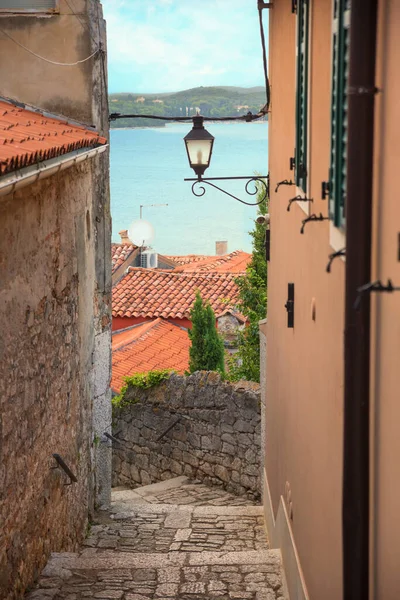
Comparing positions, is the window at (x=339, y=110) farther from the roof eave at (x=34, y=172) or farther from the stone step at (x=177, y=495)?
the stone step at (x=177, y=495)

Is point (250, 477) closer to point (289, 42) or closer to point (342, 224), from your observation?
point (289, 42)

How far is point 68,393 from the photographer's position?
27.6ft

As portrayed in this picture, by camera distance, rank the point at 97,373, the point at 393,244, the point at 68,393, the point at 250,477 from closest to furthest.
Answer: the point at 393,244 → the point at 68,393 → the point at 97,373 → the point at 250,477

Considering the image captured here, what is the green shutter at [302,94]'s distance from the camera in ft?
18.1

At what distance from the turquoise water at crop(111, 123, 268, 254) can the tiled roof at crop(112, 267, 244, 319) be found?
72.4 ft

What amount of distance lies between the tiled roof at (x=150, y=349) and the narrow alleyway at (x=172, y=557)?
7452 mm

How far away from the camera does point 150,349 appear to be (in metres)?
21.1

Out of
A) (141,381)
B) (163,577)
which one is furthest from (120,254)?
(163,577)

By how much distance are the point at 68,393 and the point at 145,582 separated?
84.5 inches

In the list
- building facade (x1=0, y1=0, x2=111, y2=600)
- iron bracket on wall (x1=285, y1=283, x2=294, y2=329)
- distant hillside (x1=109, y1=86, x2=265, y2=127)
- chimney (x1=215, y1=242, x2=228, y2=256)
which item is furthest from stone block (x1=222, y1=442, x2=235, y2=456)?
distant hillside (x1=109, y1=86, x2=265, y2=127)

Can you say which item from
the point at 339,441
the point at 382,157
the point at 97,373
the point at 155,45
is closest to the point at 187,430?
the point at 97,373

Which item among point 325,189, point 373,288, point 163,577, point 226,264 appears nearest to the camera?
point 373,288

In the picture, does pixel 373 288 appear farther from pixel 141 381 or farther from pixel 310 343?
pixel 141 381

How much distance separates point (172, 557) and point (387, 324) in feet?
16.9
